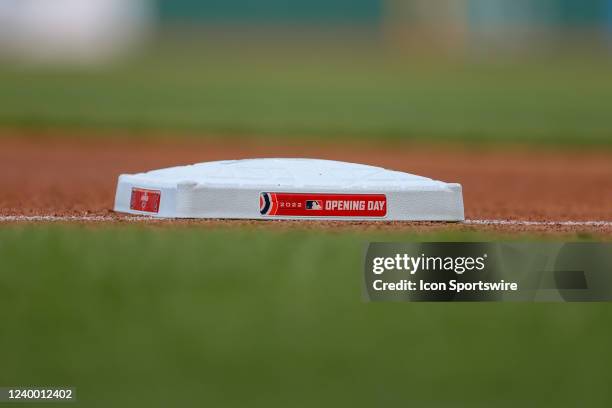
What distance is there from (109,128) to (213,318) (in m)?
9.31

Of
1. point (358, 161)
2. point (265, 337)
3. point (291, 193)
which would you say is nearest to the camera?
point (265, 337)

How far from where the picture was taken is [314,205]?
4480mm

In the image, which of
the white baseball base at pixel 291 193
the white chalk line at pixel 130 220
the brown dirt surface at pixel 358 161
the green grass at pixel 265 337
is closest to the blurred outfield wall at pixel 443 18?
the brown dirt surface at pixel 358 161

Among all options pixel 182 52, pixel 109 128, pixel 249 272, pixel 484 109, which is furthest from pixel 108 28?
pixel 249 272

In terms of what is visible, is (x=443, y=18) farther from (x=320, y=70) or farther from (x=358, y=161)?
(x=358, y=161)

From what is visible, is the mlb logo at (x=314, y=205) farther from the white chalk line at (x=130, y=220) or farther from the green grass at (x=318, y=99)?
the green grass at (x=318, y=99)

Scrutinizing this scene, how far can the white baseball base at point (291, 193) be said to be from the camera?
14.5 feet

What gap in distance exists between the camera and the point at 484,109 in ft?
53.4

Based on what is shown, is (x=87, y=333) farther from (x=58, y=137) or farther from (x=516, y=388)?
(x=58, y=137)

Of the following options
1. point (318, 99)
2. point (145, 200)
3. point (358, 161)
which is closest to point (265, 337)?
point (145, 200)

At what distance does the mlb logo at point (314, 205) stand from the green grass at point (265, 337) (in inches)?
32.7

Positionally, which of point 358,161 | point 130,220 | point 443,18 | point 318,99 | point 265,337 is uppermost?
point 443,18

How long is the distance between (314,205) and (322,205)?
1.2 inches

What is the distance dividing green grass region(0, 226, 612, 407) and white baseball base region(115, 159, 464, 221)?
780 millimetres
